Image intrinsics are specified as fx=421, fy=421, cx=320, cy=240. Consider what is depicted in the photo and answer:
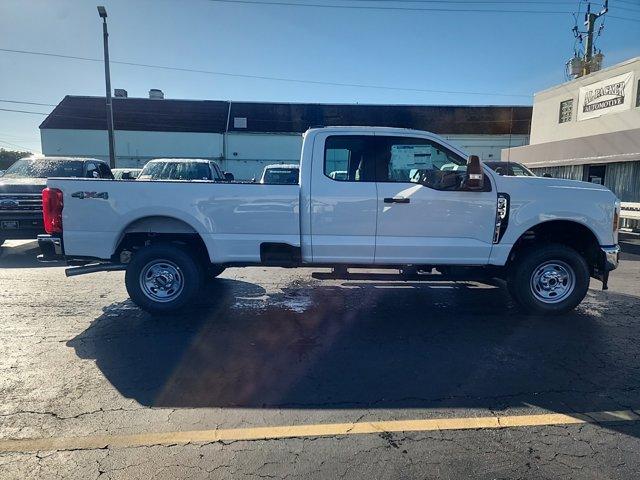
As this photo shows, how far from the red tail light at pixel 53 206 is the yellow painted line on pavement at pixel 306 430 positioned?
292 cm

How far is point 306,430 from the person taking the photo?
298 cm

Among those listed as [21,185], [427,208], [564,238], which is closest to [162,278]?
[427,208]

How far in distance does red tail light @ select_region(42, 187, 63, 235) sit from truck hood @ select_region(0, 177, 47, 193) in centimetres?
512

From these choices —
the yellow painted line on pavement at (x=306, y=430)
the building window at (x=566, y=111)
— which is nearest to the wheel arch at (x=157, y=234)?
the yellow painted line on pavement at (x=306, y=430)

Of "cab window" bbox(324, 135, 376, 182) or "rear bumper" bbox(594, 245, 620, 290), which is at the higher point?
"cab window" bbox(324, 135, 376, 182)

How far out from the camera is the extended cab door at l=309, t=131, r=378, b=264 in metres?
5.08

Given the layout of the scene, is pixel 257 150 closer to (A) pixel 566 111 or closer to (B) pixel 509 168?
(A) pixel 566 111

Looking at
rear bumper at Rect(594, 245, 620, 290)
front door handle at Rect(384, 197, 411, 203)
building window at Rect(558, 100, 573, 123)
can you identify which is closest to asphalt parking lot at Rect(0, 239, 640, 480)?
rear bumper at Rect(594, 245, 620, 290)

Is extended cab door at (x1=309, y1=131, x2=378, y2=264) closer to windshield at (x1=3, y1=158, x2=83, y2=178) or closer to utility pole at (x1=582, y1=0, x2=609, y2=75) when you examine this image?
windshield at (x1=3, y1=158, x2=83, y2=178)

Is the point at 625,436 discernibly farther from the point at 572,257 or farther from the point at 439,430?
the point at 572,257

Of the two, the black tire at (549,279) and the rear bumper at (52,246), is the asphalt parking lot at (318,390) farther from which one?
the rear bumper at (52,246)

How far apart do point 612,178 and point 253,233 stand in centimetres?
1707

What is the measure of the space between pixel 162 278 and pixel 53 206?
151cm

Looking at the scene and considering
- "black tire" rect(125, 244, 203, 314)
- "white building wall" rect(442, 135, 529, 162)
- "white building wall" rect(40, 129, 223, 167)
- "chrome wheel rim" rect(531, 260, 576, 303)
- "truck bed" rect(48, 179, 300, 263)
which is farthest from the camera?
"white building wall" rect(442, 135, 529, 162)
